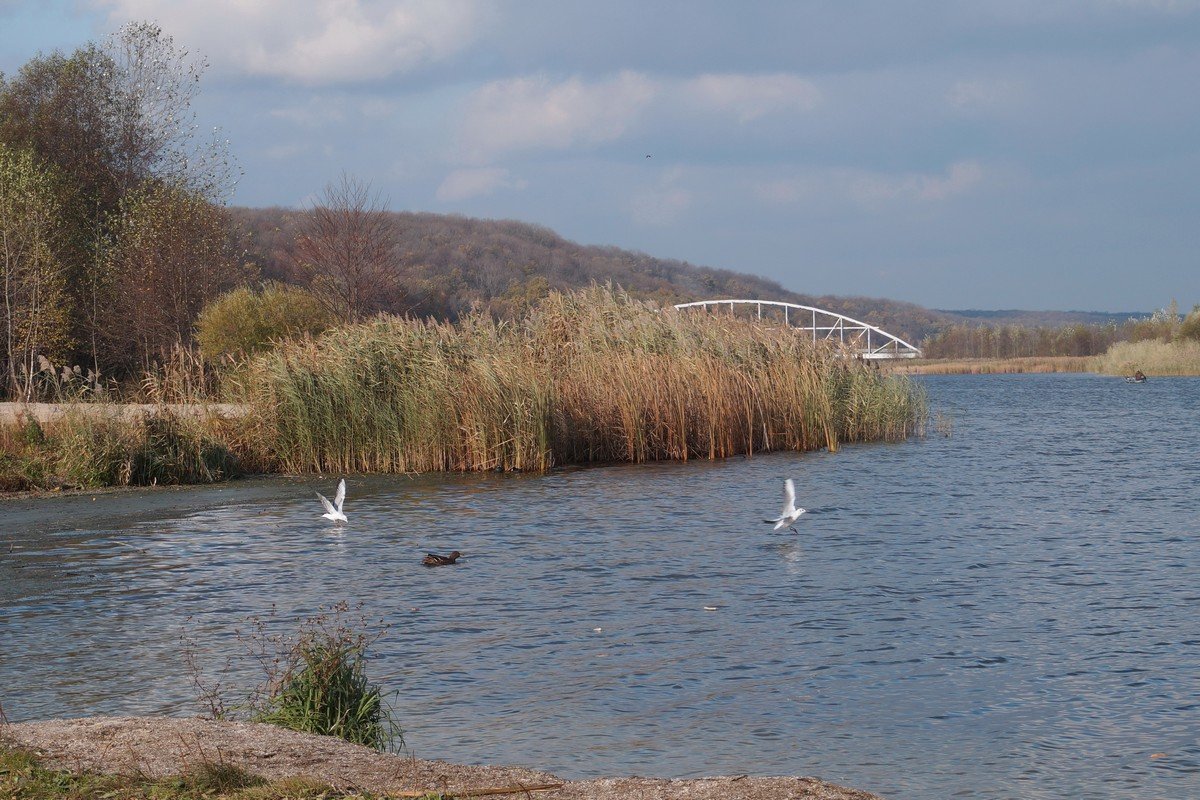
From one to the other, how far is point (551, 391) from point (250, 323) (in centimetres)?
1127

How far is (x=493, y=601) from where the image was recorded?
38.2 feet

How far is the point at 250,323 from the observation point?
31344 millimetres

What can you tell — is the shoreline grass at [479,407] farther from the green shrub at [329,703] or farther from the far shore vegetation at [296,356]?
the green shrub at [329,703]

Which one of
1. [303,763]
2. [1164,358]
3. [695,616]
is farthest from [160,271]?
[1164,358]

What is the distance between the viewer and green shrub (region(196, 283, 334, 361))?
31172mm

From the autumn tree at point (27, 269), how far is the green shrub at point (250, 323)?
6.06 meters

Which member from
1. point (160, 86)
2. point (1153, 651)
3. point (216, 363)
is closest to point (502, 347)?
point (216, 363)

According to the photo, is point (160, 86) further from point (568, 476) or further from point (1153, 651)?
point (1153, 651)

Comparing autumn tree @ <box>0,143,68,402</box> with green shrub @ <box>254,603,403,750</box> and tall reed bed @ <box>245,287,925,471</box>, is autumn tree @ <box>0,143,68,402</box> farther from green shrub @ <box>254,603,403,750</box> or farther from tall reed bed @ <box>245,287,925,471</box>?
green shrub @ <box>254,603,403,750</box>

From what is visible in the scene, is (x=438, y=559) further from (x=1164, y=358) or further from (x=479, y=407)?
(x=1164, y=358)

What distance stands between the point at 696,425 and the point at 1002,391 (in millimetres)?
52131

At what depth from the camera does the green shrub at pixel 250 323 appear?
102 feet

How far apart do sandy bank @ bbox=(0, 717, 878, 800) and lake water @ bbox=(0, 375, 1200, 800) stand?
91 centimetres

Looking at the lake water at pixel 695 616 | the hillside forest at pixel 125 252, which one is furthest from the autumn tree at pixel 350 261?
the lake water at pixel 695 616
